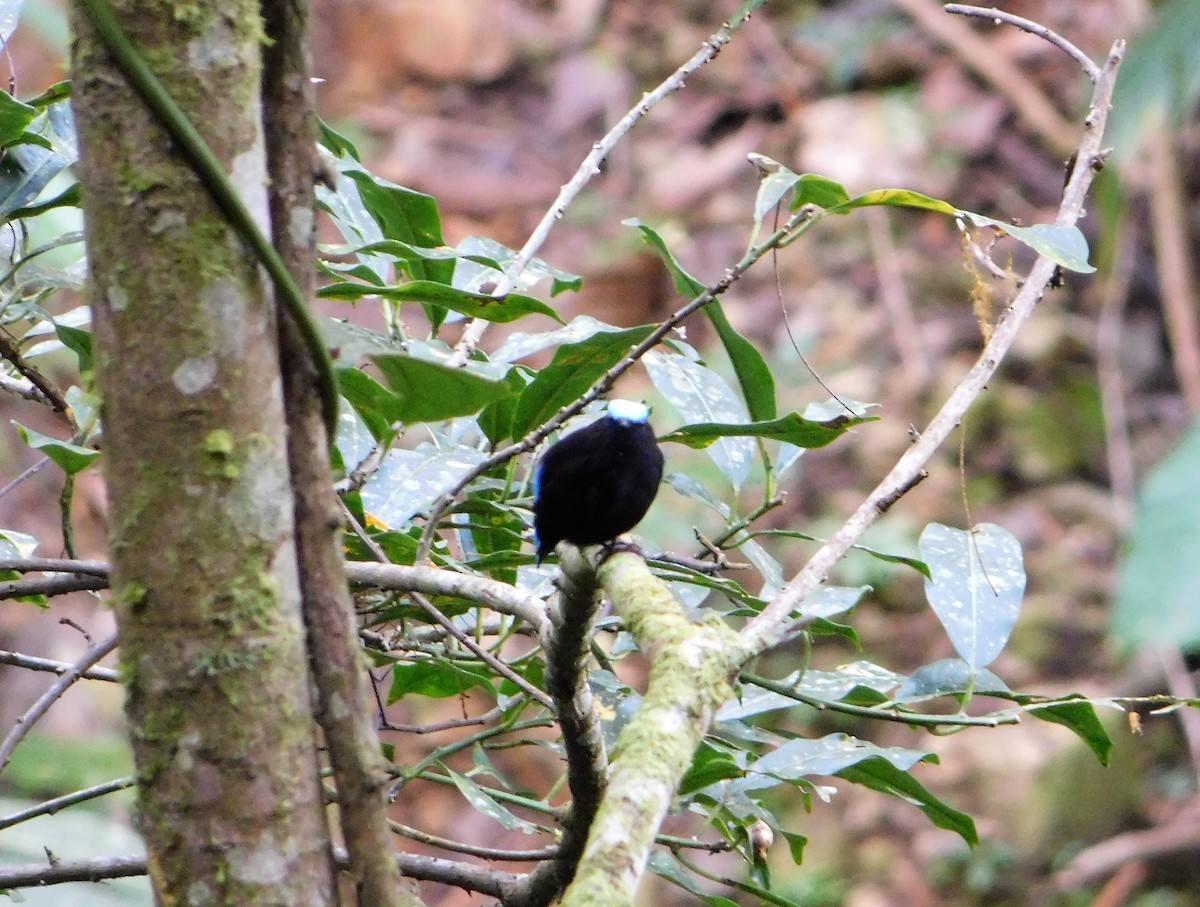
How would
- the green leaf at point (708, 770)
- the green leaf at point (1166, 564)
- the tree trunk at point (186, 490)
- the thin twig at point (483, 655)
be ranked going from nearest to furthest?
the green leaf at point (1166, 564) → the tree trunk at point (186, 490) → the thin twig at point (483, 655) → the green leaf at point (708, 770)

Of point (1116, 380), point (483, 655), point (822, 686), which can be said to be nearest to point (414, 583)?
point (483, 655)

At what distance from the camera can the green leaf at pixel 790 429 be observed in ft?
5.16

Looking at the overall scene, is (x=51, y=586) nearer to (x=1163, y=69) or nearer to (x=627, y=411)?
(x=627, y=411)

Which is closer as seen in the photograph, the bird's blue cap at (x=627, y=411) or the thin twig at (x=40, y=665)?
the thin twig at (x=40, y=665)

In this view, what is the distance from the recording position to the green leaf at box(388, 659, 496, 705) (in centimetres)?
173

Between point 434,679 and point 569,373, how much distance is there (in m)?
0.57

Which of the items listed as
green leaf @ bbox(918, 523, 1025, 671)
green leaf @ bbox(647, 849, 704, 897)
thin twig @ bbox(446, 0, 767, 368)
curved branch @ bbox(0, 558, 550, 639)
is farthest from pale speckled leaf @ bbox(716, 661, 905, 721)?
thin twig @ bbox(446, 0, 767, 368)

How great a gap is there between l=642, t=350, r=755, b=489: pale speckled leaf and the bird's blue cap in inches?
4.3

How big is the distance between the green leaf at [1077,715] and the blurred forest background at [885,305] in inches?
126

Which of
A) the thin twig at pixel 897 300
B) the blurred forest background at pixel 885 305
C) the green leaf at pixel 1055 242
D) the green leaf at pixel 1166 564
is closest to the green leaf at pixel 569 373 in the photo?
the green leaf at pixel 1055 242

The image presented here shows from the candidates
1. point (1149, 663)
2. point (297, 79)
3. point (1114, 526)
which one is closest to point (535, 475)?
point (297, 79)

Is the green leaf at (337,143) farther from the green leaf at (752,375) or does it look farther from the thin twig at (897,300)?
the thin twig at (897,300)

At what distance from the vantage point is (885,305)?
22.7 ft

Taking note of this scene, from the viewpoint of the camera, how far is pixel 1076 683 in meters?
5.86
